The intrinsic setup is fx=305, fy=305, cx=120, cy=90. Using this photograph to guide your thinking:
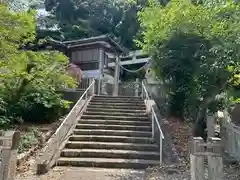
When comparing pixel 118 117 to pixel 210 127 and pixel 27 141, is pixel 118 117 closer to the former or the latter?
pixel 210 127

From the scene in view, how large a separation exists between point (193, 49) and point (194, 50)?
1.9 inches

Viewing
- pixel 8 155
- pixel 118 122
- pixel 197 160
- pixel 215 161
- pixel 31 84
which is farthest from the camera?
pixel 31 84

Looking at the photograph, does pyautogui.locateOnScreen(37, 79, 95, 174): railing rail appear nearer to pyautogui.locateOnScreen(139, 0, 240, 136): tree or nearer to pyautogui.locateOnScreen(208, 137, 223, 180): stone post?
pyautogui.locateOnScreen(139, 0, 240, 136): tree

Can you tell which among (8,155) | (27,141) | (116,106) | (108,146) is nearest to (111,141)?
(108,146)

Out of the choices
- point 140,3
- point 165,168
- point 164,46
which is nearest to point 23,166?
point 165,168

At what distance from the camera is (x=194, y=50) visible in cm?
958

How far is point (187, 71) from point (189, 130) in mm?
2230

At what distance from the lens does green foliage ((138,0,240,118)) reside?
8094mm

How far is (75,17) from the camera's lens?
30641mm

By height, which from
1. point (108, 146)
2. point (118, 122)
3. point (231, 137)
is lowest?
point (108, 146)

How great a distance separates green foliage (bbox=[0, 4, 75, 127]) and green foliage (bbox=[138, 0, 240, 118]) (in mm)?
3613

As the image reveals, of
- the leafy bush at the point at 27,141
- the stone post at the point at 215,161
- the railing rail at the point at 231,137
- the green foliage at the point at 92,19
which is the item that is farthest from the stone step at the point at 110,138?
the green foliage at the point at 92,19

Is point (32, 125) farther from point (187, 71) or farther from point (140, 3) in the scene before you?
point (140, 3)

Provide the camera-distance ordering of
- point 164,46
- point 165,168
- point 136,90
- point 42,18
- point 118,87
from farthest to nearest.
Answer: point 42,18
point 118,87
point 136,90
point 164,46
point 165,168
